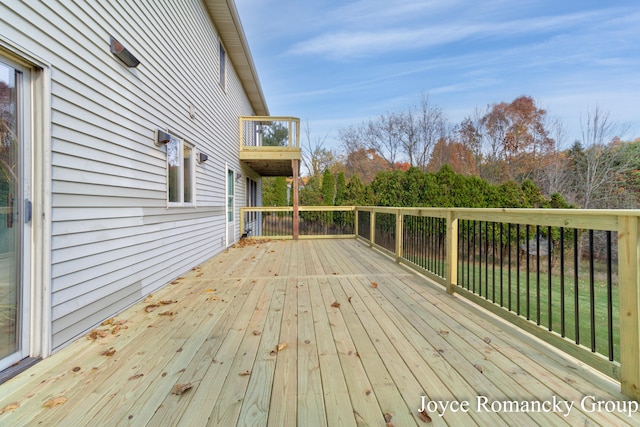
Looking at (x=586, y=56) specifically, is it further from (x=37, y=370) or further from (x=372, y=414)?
(x=37, y=370)

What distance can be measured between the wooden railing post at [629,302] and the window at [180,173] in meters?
4.30

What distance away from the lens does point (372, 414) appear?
50.9 inches

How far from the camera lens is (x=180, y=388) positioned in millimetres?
1495

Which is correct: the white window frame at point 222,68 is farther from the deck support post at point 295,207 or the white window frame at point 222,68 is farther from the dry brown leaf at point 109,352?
the dry brown leaf at point 109,352

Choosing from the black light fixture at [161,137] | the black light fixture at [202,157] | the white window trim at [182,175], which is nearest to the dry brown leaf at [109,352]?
the white window trim at [182,175]

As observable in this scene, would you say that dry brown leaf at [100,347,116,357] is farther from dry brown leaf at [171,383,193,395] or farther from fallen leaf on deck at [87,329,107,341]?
dry brown leaf at [171,383,193,395]

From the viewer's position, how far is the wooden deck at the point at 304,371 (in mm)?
1308

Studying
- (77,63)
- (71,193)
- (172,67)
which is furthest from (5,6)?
(172,67)

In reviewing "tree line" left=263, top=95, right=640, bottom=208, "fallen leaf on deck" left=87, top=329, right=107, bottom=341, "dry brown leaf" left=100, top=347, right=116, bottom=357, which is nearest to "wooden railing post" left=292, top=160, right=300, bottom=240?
"tree line" left=263, top=95, right=640, bottom=208

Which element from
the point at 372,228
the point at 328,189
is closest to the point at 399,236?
the point at 372,228

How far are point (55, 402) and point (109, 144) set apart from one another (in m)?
2.07

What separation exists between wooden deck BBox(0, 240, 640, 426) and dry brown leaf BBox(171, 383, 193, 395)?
2 centimetres

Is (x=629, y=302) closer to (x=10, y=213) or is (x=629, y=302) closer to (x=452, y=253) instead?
(x=452, y=253)

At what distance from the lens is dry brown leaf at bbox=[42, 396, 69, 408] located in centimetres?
138
